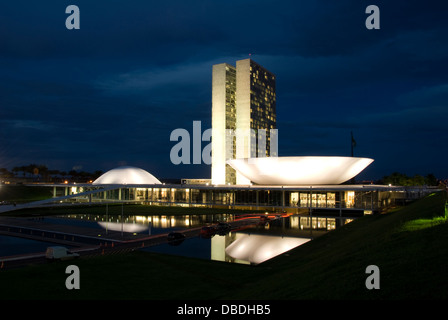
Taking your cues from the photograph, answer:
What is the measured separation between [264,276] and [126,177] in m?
61.8

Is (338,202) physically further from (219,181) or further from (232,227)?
(219,181)

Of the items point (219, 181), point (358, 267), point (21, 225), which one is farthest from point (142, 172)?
point (358, 267)

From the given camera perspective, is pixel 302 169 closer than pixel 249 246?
No

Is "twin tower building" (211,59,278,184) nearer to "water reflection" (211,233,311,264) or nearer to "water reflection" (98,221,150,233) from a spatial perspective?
"water reflection" (98,221,150,233)

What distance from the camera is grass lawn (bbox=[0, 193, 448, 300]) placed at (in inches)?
354

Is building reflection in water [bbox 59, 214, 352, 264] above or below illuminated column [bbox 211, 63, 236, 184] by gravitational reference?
below

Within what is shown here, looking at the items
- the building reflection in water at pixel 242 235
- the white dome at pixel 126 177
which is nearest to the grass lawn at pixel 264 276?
the building reflection in water at pixel 242 235

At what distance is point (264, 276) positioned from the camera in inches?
660

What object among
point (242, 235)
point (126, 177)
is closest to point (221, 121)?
point (126, 177)

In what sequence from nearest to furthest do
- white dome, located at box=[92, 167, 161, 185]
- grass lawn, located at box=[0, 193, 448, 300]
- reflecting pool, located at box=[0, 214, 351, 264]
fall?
1. grass lawn, located at box=[0, 193, 448, 300]
2. reflecting pool, located at box=[0, 214, 351, 264]
3. white dome, located at box=[92, 167, 161, 185]

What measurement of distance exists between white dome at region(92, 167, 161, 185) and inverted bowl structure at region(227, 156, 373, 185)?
90.2ft

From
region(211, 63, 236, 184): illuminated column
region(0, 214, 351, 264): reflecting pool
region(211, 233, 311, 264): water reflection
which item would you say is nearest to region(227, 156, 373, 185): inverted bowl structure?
region(0, 214, 351, 264): reflecting pool

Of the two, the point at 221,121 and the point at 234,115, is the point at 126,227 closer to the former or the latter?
the point at 221,121
